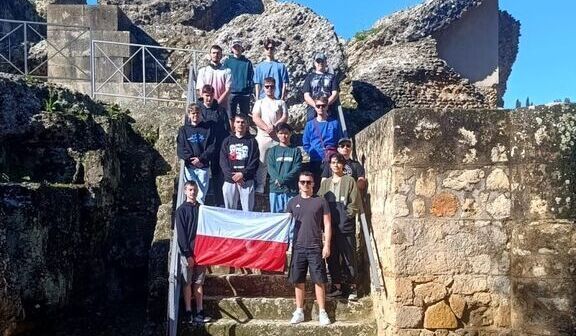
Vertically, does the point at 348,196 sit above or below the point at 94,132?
below

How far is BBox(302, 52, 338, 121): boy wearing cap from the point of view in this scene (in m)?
9.06

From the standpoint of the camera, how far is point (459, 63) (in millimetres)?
16594

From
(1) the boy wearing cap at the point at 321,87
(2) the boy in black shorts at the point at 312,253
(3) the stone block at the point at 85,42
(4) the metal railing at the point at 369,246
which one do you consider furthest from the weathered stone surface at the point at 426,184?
(3) the stone block at the point at 85,42

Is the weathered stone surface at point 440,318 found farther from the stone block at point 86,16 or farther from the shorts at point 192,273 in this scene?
the stone block at point 86,16

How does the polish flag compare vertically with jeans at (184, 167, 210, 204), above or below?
below

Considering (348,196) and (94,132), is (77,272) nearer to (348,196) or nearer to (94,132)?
(94,132)

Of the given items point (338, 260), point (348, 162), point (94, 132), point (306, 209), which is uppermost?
point (94, 132)

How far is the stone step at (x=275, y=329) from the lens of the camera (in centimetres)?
674

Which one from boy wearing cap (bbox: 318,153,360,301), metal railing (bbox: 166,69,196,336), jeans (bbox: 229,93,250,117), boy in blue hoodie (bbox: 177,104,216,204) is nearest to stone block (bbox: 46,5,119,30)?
jeans (bbox: 229,93,250,117)

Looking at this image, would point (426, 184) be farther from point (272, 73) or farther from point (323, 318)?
point (272, 73)

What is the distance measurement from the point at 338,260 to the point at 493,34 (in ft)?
37.2

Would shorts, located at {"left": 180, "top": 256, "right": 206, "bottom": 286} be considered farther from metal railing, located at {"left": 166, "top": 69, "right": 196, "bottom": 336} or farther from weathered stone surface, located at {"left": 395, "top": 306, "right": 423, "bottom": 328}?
weathered stone surface, located at {"left": 395, "top": 306, "right": 423, "bottom": 328}

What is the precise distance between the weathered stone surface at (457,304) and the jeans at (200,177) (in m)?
3.19

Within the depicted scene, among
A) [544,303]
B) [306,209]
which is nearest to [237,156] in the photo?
[306,209]
